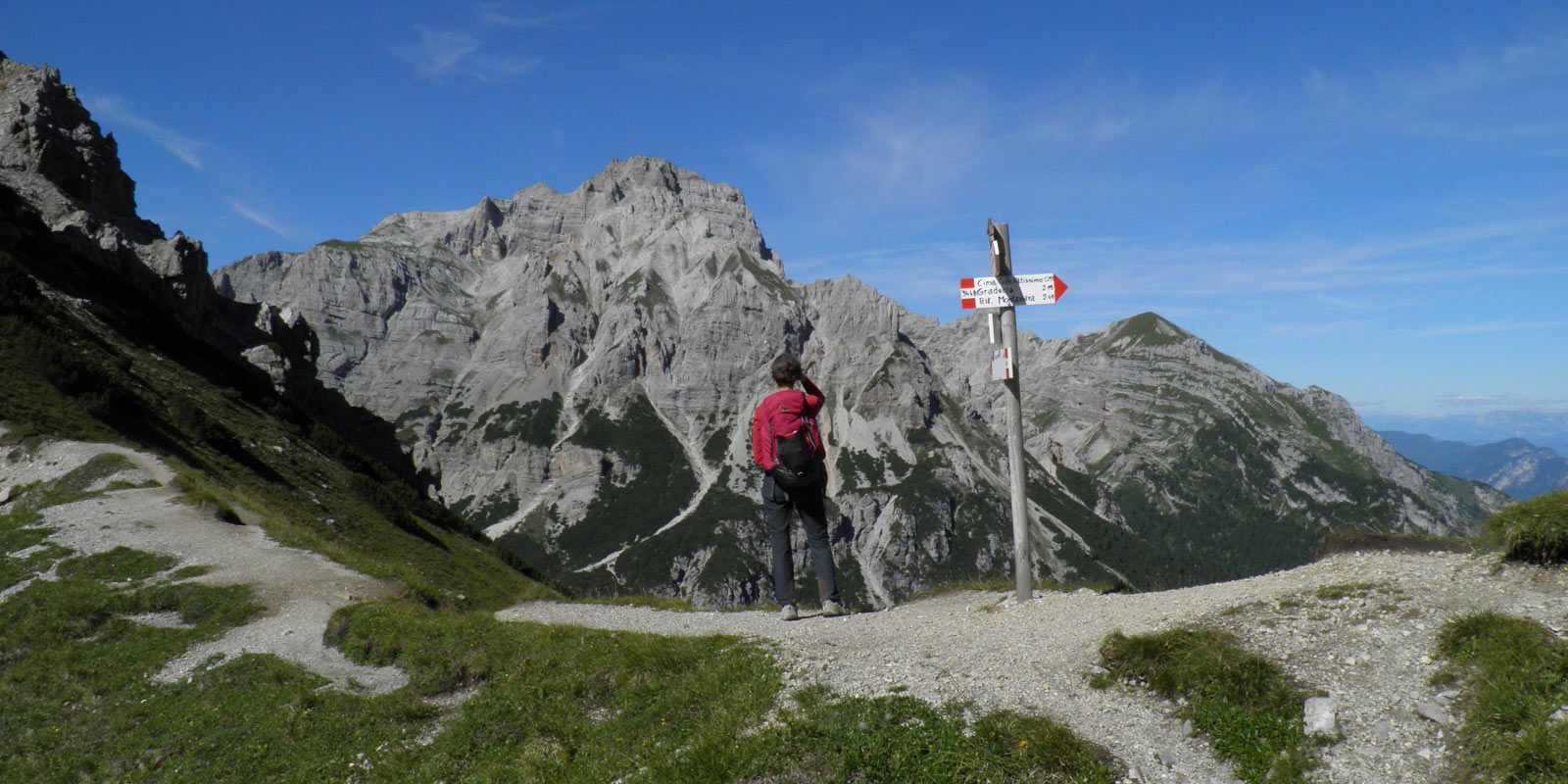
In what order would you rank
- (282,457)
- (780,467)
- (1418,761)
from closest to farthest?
(1418,761) → (780,467) → (282,457)

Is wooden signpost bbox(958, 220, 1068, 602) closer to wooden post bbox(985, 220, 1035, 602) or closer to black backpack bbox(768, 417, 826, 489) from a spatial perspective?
wooden post bbox(985, 220, 1035, 602)

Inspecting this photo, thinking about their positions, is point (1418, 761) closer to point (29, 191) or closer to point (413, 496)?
point (413, 496)

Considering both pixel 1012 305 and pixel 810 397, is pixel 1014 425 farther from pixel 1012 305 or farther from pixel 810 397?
pixel 810 397

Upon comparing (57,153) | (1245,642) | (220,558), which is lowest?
(220,558)

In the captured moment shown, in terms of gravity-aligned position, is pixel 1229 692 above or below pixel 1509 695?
below

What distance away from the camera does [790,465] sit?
43.9 feet

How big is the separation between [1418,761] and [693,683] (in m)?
7.87

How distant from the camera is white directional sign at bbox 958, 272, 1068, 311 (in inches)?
555

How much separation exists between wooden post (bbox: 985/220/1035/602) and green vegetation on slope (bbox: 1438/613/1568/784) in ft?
22.0

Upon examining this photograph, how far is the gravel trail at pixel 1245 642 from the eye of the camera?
7133 millimetres

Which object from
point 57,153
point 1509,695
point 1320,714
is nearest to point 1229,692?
point 1320,714

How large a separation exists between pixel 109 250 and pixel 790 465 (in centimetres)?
8683

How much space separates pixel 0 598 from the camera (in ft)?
58.0

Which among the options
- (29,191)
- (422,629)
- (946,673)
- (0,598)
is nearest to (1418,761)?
(946,673)
